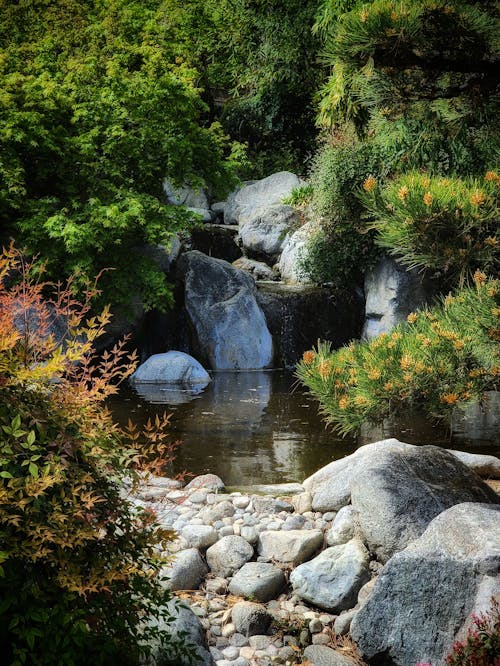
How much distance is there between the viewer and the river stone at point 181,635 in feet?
8.68

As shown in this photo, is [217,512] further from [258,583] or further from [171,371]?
[171,371]

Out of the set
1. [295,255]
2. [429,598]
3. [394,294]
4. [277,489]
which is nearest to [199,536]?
[277,489]

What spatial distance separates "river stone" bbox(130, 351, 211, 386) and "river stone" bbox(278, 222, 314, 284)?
3136mm

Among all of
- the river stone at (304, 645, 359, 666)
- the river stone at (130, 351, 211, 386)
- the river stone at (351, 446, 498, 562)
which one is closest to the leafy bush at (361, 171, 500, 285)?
the river stone at (351, 446, 498, 562)

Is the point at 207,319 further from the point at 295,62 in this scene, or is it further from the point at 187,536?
the point at 187,536

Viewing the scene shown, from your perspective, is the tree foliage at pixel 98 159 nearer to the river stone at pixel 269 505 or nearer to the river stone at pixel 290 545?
the river stone at pixel 269 505

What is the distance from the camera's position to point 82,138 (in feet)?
33.7

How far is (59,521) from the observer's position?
2.10m

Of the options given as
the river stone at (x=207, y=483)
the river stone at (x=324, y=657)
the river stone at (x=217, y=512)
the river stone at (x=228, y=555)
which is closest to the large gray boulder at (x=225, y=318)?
the river stone at (x=207, y=483)

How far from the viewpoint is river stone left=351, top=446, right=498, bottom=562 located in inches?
151

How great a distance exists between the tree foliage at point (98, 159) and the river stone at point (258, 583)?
683cm

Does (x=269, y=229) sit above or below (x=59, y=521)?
above

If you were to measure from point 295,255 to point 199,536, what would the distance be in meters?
10.0

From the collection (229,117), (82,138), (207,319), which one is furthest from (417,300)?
(229,117)
